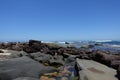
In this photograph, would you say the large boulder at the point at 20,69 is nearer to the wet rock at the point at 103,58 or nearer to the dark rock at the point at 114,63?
the dark rock at the point at 114,63

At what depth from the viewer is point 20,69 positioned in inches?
425

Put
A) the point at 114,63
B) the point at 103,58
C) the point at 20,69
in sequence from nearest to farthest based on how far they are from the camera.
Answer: the point at 20,69
the point at 114,63
the point at 103,58

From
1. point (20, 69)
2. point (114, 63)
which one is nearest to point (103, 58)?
point (114, 63)

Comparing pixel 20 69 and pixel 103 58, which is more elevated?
pixel 103 58

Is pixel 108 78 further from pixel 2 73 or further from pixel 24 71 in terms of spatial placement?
pixel 2 73

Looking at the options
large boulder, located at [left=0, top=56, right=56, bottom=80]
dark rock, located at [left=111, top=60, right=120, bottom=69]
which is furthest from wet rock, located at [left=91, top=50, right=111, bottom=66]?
large boulder, located at [left=0, top=56, right=56, bottom=80]

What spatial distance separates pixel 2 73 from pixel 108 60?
776 centimetres

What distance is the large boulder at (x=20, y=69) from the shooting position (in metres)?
9.94

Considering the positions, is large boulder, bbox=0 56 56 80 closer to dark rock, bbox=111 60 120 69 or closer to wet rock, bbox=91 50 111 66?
dark rock, bbox=111 60 120 69

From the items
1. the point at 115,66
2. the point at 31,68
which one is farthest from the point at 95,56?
the point at 31,68

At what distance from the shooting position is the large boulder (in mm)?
9944

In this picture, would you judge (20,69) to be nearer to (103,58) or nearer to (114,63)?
(114,63)

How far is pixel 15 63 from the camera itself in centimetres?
1177

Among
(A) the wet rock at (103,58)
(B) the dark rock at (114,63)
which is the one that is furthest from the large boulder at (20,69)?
(A) the wet rock at (103,58)
